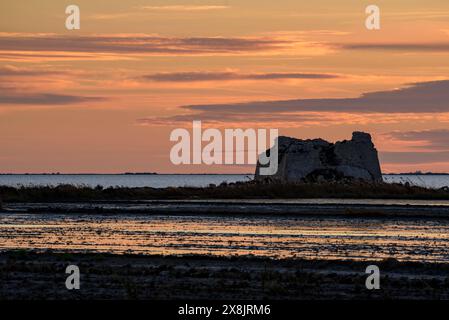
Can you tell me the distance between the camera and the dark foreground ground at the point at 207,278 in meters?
22.9

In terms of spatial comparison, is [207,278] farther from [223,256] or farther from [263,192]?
[263,192]

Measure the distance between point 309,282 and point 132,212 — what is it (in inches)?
1319

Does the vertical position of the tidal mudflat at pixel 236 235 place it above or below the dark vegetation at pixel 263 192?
below

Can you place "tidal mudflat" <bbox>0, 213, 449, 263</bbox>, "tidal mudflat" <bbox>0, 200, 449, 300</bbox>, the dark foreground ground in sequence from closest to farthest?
the dark foreground ground → "tidal mudflat" <bbox>0, 200, 449, 300</bbox> → "tidal mudflat" <bbox>0, 213, 449, 263</bbox>

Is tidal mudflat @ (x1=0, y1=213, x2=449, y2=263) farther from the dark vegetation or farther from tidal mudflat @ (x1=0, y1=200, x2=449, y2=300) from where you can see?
the dark vegetation

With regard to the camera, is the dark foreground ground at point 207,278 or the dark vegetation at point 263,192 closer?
the dark foreground ground at point 207,278

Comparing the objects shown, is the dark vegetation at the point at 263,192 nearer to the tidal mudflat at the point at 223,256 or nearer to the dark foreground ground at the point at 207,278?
the tidal mudflat at the point at 223,256

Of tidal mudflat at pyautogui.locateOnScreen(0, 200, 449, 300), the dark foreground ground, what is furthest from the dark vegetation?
the dark foreground ground

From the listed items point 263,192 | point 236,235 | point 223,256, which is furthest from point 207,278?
point 263,192

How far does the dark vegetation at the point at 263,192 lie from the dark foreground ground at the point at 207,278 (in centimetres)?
5175

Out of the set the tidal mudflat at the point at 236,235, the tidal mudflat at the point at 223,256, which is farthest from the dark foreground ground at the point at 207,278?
the tidal mudflat at the point at 236,235

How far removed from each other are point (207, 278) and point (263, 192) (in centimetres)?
6074

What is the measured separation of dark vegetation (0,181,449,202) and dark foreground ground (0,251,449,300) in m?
51.7

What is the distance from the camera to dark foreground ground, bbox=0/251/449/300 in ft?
75.0
